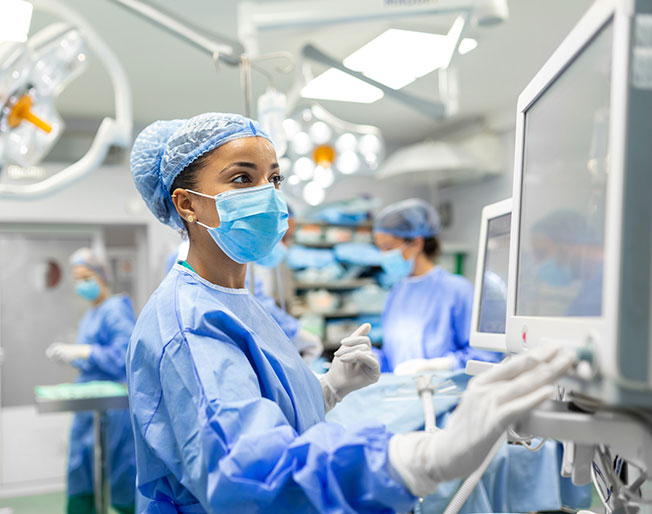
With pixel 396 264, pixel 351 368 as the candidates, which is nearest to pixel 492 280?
pixel 351 368

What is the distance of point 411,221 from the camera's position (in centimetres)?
329

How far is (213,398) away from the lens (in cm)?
89

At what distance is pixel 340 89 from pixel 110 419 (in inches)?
104

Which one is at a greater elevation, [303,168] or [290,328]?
[303,168]

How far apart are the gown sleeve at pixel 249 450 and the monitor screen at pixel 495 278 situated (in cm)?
74

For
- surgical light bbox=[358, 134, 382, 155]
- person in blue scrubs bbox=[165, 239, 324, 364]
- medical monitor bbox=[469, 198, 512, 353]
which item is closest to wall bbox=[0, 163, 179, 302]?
surgical light bbox=[358, 134, 382, 155]

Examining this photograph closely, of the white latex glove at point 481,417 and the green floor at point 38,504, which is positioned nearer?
the white latex glove at point 481,417

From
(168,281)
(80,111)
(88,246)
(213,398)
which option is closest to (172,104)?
(80,111)

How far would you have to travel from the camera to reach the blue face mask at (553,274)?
2.67 feet

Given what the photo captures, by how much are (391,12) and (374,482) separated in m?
1.69

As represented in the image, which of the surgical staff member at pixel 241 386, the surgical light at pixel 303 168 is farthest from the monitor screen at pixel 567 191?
the surgical light at pixel 303 168

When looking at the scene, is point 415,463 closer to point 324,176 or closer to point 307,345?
point 307,345

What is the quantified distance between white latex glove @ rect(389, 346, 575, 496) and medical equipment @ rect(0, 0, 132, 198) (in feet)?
5.86

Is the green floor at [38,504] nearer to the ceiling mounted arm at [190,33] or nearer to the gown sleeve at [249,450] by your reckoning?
the ceiling mounted arm at [190,33]
